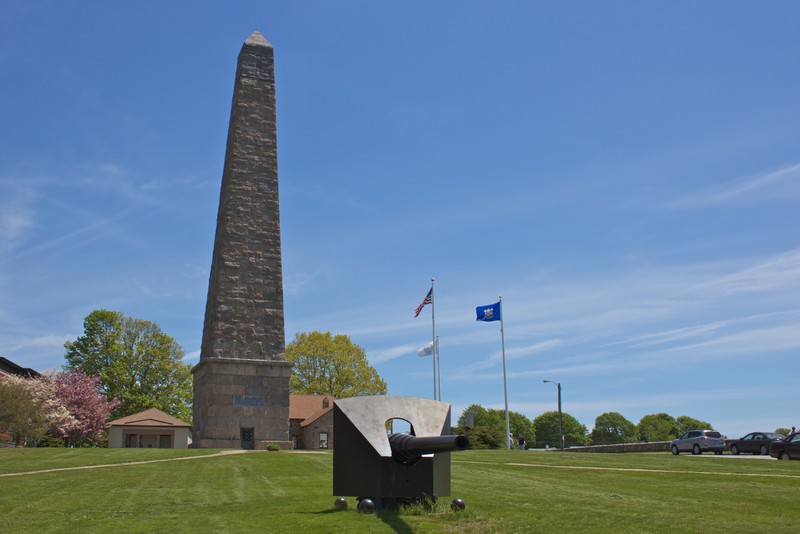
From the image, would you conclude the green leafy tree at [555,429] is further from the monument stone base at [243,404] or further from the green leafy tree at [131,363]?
the monument stone base at [243,404]

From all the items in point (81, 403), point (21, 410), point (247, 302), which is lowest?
point (21, 410)

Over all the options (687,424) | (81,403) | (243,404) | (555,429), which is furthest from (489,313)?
(687,424)

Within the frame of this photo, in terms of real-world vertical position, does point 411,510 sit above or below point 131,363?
below

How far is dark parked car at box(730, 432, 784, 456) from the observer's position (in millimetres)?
31938

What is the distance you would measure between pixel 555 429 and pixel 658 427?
1670 centimetres

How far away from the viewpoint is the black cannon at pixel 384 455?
1016 centimetres

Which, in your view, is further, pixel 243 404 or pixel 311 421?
pixel 311 421

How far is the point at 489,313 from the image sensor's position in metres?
42.8

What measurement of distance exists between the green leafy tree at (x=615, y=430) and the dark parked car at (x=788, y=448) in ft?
309

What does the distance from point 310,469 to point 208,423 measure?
1354cm

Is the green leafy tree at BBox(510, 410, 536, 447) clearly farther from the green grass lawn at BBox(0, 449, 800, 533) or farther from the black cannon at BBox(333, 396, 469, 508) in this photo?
the black cannon at BBox(333, 396, 469, 508)

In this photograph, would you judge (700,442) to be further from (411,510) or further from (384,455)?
(384,455)

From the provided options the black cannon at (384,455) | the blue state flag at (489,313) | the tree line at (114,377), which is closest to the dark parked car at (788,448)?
the blue state flag at (489,313)

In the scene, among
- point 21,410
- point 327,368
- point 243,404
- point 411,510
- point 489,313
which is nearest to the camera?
point 411,510
